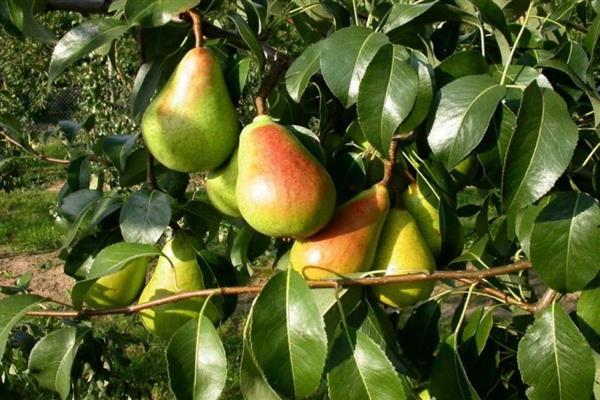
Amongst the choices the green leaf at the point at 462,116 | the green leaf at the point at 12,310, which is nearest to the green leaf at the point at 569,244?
the green leaf at the point at 462,116

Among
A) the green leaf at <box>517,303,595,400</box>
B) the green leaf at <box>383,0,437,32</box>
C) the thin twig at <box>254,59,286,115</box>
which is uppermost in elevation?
the green leaf at <box>383,0,437,32</box>

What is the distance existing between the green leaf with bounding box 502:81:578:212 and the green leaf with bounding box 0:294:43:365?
562 millimetres

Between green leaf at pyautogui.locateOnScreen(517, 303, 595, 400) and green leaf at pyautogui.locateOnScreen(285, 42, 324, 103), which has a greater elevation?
green leaf at pyautogui.locateOnScreen(285, 42, 324, 103)

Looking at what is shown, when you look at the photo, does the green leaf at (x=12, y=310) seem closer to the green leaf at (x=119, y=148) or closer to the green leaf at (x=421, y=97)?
the green leaf at (x=119, y=148)

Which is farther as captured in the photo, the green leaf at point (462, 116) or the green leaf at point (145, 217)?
the green leaf at point (145, 217)

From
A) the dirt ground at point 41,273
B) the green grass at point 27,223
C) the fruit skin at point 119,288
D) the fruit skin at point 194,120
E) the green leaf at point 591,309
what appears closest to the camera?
the green leaf at point 591,309

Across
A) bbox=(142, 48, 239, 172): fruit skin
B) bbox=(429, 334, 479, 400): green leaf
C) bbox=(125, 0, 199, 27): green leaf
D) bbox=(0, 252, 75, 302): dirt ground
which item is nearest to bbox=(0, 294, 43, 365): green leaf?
bbox=(142, 48, 239, 172): fruit skin

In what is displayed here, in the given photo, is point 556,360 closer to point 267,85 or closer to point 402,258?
point 402,258

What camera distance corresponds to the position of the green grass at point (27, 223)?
5.52m

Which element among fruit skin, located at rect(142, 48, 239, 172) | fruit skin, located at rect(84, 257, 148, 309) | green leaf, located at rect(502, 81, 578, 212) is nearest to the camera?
green leaf, located at rect(502, 81, 578, 212)

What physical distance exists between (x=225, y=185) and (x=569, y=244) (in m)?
0.43

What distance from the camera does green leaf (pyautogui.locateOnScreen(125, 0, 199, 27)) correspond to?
2.71 ft

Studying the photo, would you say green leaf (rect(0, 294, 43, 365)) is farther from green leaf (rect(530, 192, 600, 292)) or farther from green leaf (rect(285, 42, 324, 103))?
green leaf (rect(530, 192, 600, 292))

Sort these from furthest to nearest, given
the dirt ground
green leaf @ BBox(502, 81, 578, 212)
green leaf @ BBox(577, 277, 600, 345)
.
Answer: the dirt ground < green leaf @ BBox(577, 277, 600, 345) < green leaf @ BBox(502, 81, 578, 212)
